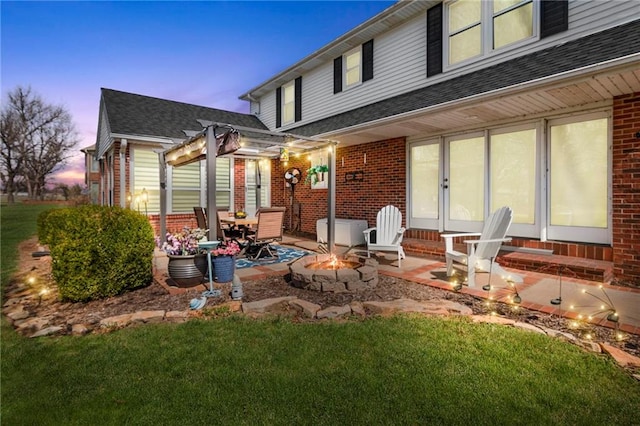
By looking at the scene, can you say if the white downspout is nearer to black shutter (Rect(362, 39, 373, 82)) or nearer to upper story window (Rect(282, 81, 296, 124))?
upper story window (Rect(282, 81, 296, 124))

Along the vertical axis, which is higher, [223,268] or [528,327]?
[223,268]

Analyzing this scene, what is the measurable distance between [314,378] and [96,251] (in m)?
3.48

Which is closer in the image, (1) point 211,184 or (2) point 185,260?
(2) point 185,260

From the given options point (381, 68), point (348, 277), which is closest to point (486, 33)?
point (381, 68)

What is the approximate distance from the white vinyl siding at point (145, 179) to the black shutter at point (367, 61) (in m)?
6.59

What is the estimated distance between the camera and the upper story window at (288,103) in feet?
40.3

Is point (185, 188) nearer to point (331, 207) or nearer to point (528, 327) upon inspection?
point (331, 207)

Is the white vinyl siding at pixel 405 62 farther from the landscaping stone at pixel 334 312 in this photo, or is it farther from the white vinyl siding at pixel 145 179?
the landscaping stone at pixel 334 312

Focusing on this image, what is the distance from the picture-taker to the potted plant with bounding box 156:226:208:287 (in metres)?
4.46

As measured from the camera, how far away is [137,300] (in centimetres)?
419

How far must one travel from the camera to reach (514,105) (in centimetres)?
516

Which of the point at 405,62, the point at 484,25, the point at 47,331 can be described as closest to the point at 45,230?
the point at 47,331

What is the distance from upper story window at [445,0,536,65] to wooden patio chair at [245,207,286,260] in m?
5.22

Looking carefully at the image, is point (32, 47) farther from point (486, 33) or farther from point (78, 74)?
point (486, 33)
